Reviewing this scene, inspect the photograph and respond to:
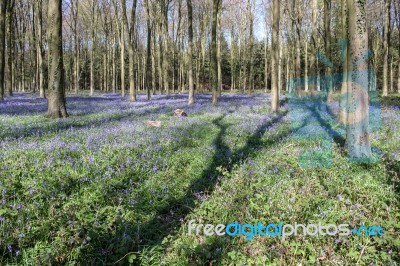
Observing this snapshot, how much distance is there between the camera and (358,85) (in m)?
7.77

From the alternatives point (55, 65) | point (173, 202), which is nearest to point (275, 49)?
point (55, 65)

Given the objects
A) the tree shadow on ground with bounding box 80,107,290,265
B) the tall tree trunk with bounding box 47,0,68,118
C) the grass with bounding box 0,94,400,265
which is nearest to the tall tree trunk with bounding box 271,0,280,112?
the tree shadow on ground with bounding box 80,107,290,265

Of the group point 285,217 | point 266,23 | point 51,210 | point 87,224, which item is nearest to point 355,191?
point 285,217

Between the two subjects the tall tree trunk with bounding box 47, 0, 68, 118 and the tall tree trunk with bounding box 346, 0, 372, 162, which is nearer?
the tall tree trunk with bounding box 346, 0, 372, 162

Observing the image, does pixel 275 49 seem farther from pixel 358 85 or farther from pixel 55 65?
pixel 55 65

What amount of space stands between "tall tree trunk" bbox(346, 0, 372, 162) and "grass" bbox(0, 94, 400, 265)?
0.59m

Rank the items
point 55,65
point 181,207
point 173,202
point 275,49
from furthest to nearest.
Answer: point 275,49
point 55,65
point 173,202
point 181,207

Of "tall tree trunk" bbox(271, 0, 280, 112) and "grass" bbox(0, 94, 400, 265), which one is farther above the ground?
"tall tree trunk" bbox(271, 0, 280, 112)

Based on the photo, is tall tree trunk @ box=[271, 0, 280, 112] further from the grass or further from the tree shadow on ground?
the grass

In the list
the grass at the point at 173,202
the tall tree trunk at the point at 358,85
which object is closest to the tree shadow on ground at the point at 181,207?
the grass at the point at 173,202

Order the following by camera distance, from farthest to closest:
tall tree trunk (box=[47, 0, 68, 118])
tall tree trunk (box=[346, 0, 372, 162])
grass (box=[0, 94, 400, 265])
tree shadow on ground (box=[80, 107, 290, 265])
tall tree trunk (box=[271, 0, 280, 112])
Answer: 1. tall tree trunk (box=[271, 0, 280, 112])
2. tall tree trunk (box=[47, 0, 68, 118])
3. tall tree trunk (box=[346, 0, 372, 162])
4. tree shadow on ground (box=[80, 107, 290, 265])
5. grass (box=[0, 94, 400, 265])

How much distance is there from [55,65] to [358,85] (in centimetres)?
1304

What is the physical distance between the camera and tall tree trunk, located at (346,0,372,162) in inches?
301

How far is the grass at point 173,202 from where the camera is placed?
4.04 meters
